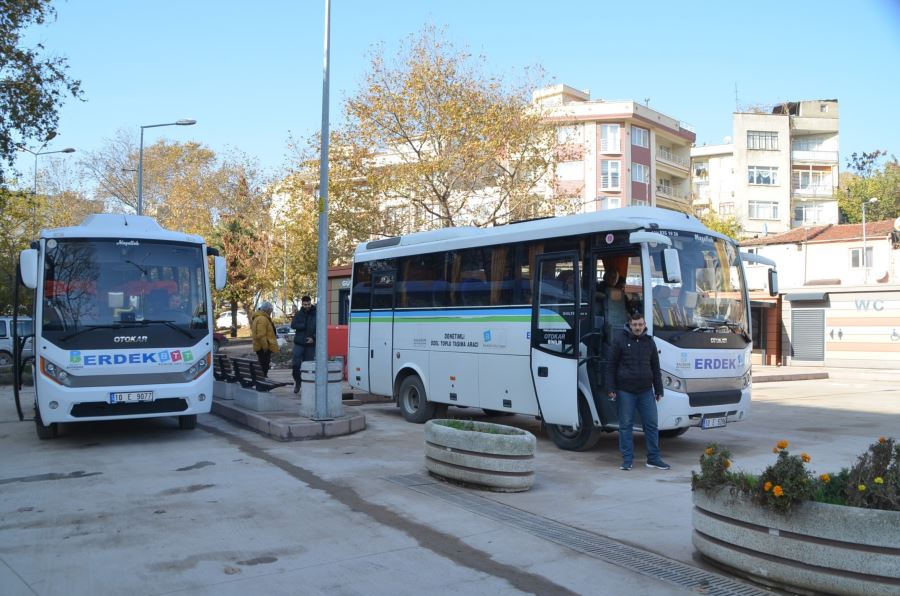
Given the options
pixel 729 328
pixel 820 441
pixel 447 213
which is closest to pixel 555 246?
pixel 729 328

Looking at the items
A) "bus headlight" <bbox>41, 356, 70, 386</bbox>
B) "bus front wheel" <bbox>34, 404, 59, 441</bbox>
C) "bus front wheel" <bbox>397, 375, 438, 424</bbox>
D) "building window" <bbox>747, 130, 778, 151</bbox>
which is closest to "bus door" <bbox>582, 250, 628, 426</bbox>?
"bus front wheel" <bbox>397, 375, 438, 424</bbox>

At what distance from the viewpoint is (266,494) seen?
7.96 meters

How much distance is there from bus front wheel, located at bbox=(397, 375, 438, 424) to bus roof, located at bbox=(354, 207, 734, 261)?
234cm

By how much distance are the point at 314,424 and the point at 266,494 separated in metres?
3.63

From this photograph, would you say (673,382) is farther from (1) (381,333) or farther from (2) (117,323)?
(2) (117,323)

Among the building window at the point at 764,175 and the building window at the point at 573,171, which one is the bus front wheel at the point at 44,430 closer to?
the building window at the point at 573,171

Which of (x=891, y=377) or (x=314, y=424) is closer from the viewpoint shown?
(x=314, y=424)

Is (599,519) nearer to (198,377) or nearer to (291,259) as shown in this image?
(198,377)

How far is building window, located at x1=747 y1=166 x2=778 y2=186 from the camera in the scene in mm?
64688

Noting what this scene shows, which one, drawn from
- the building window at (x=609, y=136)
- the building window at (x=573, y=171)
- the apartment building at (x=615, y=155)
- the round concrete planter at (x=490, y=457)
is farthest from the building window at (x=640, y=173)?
the round concrete planter at (x=490, y=457)

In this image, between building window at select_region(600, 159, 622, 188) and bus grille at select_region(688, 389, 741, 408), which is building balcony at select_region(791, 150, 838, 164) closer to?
building window at select_region(600, 159, 622, 188)

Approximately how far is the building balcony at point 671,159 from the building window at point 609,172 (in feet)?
19.2

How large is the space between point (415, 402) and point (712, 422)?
562cm

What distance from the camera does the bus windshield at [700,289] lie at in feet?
31.6
